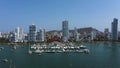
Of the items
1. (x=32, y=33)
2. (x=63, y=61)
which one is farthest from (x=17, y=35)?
(x=63, y=61)

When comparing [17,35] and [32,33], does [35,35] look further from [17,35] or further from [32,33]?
[17,35]

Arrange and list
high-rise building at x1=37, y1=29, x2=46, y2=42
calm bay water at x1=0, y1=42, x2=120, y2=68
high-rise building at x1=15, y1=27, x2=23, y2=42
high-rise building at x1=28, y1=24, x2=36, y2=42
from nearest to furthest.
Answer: calm bay water at x1=0, y1=42, x2=120, y2=68 < high-rise building at x1=28, y1=24, x2=36, y2=42 < high-rise building at x1=37, y1=29, x2=46, y2=42 < high-rise building at x1=15, y1=27, x2=23, y2=42

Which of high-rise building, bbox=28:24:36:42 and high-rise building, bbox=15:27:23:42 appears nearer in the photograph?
high-rise building, bbox=28:24:36:42

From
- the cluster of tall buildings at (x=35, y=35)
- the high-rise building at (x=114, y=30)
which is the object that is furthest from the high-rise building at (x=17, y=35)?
the high-rise building at (x=114, y=30)

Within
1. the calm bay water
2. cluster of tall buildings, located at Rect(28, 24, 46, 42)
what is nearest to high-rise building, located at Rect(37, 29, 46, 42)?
cluster of tall buildings, located at Rect(28, 24, 46, 42)

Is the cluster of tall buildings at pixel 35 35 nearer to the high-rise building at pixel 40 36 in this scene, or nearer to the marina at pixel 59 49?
the high-rise building at pixel 40 36

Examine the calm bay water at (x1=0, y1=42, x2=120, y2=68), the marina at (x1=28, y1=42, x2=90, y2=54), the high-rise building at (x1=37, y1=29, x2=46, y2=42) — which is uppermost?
the high-rise building at (x1=37, y1=29, x2=46, y2=42)

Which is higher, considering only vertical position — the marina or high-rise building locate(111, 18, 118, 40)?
high-rise building locate(111, 18, 118, 40)

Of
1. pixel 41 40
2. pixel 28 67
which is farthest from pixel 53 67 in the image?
pixel 41 40

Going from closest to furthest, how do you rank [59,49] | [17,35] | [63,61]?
[63,61], [59,49], [17,35]

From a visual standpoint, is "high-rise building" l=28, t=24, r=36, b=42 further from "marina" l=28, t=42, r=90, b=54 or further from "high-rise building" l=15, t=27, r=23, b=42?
"marina" l=28, t=42, r=90, b=54

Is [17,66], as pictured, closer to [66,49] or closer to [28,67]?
[28,67]

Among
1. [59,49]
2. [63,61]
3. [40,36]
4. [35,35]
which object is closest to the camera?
[63,61]
